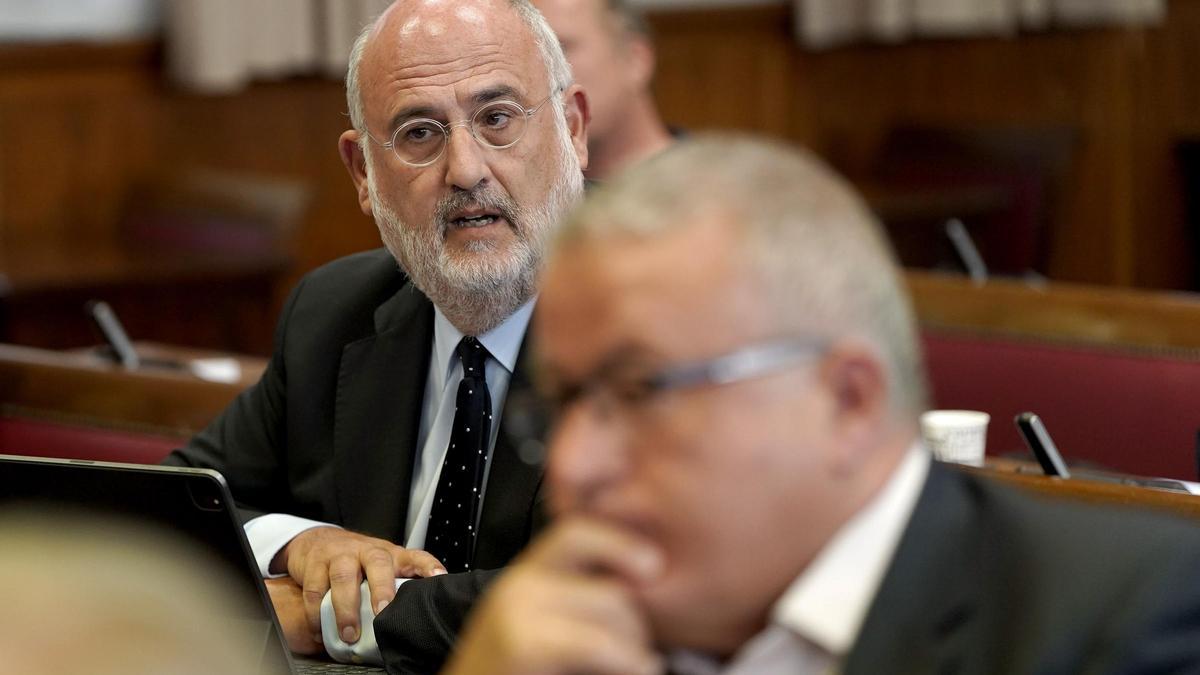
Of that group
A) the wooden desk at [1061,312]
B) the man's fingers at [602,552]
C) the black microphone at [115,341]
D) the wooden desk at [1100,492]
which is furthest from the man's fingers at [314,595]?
the wooden desk at [1061,312]

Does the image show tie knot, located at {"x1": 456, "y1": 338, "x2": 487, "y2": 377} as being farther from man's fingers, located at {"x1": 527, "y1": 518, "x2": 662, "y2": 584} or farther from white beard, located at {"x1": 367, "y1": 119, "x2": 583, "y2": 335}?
man's fingers, located at {"x1": 527, "y1": 518, "x2": 662, "y2": 584}

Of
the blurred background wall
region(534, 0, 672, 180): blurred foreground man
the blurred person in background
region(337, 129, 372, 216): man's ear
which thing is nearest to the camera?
the blurred person in background

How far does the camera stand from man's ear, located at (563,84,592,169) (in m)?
2.52

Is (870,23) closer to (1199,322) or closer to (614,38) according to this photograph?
(614,38)

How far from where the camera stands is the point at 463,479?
2.30 metres

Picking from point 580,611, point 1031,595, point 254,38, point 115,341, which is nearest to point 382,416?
point 580,611

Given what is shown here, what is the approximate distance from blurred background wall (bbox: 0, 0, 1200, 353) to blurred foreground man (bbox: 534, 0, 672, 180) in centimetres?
167

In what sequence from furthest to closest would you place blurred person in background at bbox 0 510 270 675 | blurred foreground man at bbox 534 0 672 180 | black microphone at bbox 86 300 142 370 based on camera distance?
blurred foreground man at bbox 534 0 672 180
black microphone at bbox 86 300 142 370
blurred person in background at bbox 0 510 270 675

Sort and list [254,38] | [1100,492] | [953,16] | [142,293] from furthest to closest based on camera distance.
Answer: [953,16]
[254,38]
[142,293]
[1100,492]

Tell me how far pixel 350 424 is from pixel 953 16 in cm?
533

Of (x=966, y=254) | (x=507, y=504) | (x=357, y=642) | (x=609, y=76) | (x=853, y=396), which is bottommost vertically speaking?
(x=966, y=254)

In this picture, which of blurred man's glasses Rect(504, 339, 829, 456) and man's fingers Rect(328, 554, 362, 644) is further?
man's fingers Rect(328, 554, 362, 644)

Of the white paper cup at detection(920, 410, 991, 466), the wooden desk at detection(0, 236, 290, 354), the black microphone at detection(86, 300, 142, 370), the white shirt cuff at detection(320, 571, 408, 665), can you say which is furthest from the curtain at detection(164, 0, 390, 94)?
the white shirt cuff at detection(320, 571, 408, 665)

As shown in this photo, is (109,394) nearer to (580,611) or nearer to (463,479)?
(463,479)
